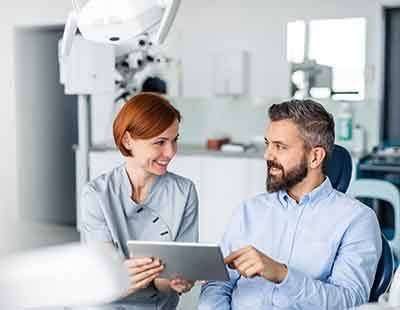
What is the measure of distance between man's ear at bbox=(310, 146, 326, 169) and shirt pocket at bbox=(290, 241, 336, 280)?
7.7 inches

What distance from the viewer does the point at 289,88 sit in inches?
151

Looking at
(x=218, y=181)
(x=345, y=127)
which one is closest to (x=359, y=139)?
(x=345, y=127)

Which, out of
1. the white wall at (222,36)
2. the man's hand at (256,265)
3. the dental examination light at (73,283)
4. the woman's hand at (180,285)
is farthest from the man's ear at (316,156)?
the white wall at (222,36)

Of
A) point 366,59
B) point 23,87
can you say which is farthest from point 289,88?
point 23,87

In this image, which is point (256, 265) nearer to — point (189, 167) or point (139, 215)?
point (139, 215)

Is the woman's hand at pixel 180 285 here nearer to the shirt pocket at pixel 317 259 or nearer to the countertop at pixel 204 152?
the shirt pocket at pixel 317 259

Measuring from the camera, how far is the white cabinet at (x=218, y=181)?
11.8 ft

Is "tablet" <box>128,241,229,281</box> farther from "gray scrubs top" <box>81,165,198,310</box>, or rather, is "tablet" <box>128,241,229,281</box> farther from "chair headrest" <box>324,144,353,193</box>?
"chair headrest" <box>324,144,353,193</box>

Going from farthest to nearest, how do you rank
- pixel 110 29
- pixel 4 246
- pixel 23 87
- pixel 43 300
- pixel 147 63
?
pixel 23 87, pixel 147 63, pixel 4 246, pixel 43 300, pixel 110 29

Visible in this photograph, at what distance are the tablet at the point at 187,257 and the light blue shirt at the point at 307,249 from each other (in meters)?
0.13

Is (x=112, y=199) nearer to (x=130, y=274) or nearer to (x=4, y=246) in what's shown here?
(x=130, y=274)

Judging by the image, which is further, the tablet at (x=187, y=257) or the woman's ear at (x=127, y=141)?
the woman's ear at (x=127, y=141)

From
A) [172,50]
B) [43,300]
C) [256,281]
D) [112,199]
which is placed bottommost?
[43,300]

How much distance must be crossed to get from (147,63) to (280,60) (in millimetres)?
809
